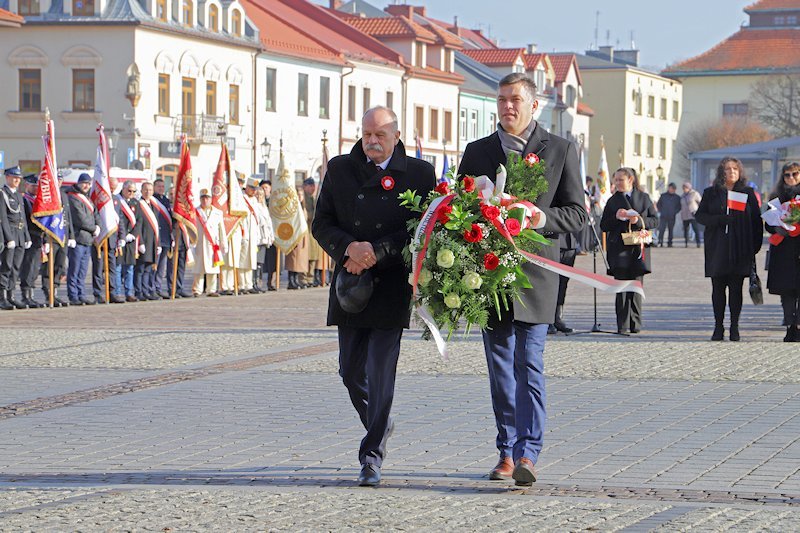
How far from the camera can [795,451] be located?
891 cm

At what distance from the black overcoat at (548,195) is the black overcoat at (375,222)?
0.29 meters

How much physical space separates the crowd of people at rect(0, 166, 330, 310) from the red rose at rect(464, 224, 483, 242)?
14706 mm

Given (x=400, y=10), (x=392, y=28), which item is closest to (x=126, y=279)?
(x=392, y=28)

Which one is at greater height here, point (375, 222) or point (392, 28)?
point (392, 28)

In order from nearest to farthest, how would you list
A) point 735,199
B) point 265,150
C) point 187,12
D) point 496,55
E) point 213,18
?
point 735,199 → point 187,12 → point 213,18 → point 265,150 → point 496,55

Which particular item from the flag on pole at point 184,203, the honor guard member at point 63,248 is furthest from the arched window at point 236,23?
the honor guard member at point 63,248

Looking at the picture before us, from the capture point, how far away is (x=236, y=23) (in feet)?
191

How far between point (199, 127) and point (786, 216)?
133 feet

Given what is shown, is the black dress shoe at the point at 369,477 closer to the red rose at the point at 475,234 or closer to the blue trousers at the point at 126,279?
the red rose at the point at 475,234

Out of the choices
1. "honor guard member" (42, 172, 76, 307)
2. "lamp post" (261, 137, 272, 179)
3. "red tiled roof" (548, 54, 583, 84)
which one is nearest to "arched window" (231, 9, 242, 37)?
"lamp post" (261, 137, 272, 179)

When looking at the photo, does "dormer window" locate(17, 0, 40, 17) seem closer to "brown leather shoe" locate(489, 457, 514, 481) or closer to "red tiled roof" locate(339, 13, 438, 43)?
"red tiled roof" locate(339, 13, 438, 43)

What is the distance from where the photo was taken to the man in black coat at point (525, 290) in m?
7.86

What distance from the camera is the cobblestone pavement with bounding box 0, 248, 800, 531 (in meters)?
6.99

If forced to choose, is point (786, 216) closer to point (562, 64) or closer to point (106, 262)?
point (106, 262)
